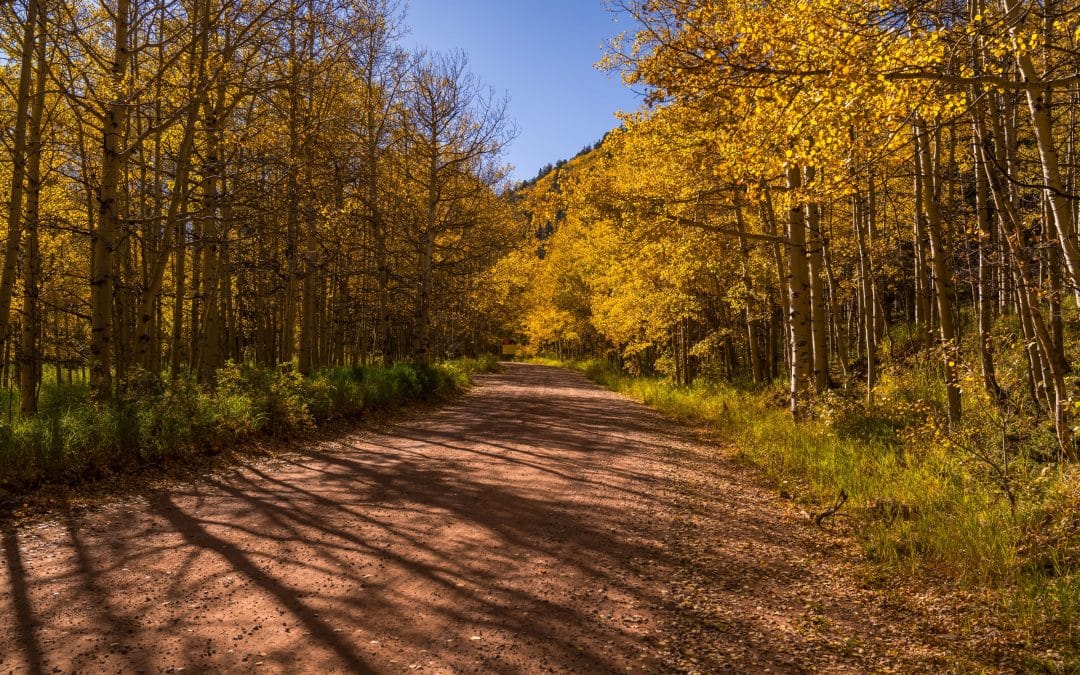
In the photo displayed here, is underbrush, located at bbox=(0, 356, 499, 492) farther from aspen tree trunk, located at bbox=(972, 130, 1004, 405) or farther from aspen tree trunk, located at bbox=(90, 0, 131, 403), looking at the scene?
aspen tree trunk, located at bbox=(972, 130, 1004, 405)

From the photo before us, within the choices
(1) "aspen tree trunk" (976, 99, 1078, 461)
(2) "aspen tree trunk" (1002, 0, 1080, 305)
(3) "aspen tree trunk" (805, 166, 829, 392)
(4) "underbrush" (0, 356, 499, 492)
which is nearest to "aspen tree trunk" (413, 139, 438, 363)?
(4) "underbrush" (0, 356, 499, 492)

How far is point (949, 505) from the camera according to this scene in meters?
5.67

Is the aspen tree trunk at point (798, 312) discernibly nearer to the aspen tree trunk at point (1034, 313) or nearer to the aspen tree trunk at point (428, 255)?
the aspen tree trunk at point (1034, 313)

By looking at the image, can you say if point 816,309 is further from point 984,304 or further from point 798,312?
point 984,304

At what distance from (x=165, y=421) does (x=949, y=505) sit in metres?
8.81

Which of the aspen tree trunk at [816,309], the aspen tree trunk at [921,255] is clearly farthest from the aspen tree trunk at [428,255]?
the aspen tree trunk at [921,255]

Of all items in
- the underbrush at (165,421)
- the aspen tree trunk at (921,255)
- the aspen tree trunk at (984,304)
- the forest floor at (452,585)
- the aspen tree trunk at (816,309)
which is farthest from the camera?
the aspen tree trunk at (816,309)

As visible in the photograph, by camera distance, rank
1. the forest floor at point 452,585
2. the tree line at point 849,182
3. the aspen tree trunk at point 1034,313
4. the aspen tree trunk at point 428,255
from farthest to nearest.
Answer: the aspen tree trunk at point 428,255, the aspen tree trunk at point 1034,313, the tree line at point 849,182, the forest floor at point 452,585

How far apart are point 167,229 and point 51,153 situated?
18.5 ft

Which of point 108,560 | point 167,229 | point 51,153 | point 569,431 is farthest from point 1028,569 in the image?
point 51,153

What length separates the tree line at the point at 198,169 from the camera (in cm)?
835

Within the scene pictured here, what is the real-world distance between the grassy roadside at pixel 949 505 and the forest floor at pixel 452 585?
13.7 inches

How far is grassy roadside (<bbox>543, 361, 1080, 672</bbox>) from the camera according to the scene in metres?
3.83

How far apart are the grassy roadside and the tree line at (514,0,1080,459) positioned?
2.44 feet
